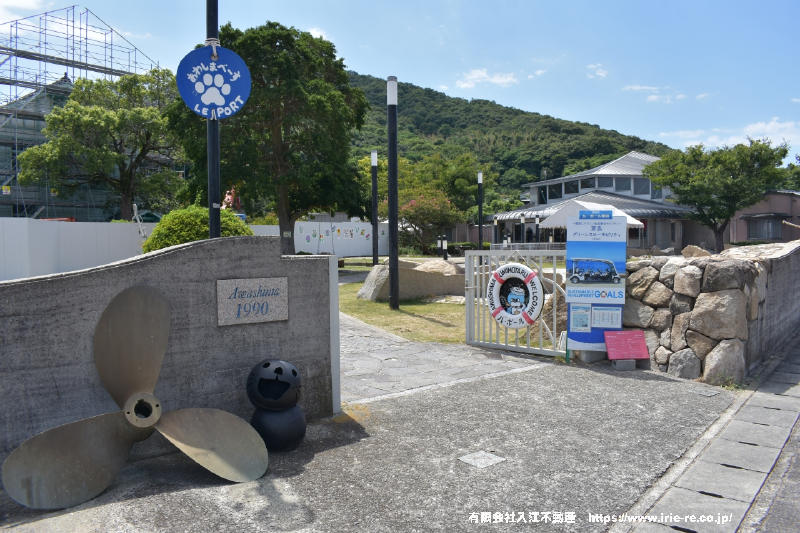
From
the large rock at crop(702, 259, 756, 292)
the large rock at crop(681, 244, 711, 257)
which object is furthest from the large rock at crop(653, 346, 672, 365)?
the large rock at crop(681, 244, 711, 257)

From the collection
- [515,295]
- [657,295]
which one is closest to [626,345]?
[657,295]

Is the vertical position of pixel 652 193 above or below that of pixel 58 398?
above

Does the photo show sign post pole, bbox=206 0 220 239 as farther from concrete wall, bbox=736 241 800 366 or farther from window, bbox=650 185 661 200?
window, bbox=650 185 661 200

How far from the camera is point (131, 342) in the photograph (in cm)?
404

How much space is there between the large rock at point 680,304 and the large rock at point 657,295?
0.07 m

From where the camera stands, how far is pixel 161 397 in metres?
4.35

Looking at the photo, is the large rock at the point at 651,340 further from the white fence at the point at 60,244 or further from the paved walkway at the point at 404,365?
the white fence at the point at 60,244

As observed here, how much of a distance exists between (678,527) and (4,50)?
4803 centimetres

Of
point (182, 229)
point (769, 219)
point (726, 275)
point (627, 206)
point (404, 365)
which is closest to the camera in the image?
point (726, 275)

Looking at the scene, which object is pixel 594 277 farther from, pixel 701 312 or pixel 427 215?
pixel 427 215

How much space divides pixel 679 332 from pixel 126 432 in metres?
6.17

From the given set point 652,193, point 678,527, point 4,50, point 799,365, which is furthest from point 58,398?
point 4,50

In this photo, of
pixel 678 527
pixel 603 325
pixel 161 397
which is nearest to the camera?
pixel 678 527

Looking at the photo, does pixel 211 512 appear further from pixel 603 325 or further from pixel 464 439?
pixel 603 325
